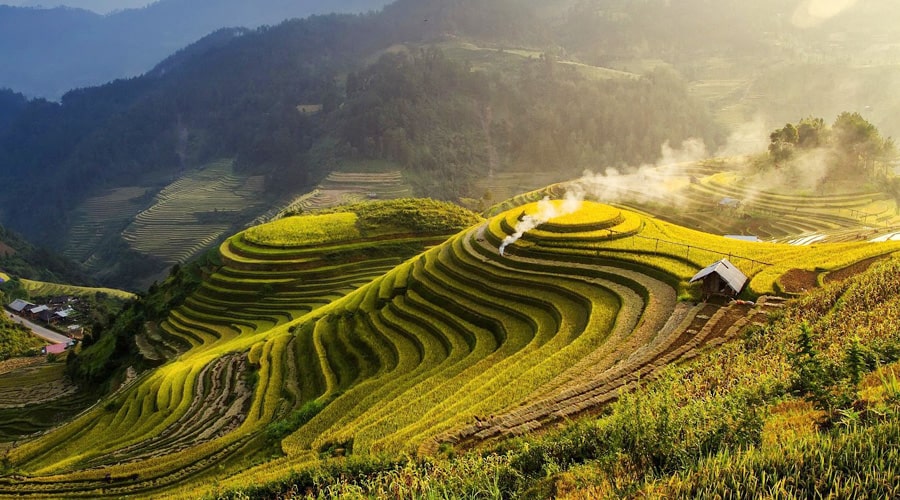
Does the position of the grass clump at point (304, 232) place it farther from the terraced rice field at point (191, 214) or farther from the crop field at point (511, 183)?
the terraced rice field at point (191, 214)

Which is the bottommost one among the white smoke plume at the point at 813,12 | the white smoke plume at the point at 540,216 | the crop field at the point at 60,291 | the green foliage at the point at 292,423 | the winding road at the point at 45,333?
the winding road at the point at 45,333

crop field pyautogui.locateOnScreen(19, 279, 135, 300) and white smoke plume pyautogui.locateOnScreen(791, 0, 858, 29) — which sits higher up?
white smoke plume pyautogui.locateOnScreen(791, 0, 858, 29)

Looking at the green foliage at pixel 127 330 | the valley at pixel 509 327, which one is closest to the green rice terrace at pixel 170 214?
the valley at pixel 509 327

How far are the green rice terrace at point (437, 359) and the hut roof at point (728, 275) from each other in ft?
1.64

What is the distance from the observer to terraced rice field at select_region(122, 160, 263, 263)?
321 ft

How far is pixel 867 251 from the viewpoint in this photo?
17.7m

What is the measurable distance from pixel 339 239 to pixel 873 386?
3441 centimetres

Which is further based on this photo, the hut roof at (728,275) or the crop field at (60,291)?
the crop field at (60,291)

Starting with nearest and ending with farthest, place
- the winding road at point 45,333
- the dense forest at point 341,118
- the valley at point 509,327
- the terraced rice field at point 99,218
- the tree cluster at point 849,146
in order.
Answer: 1. the valley at point 509,327
2. the tree cluster at point 849,146
3. the winding road at point 45,333
4. the dense forest at point 341,118
5. the terraced rice field at point 99,218

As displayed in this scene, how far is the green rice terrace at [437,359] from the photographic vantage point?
38.5 ft

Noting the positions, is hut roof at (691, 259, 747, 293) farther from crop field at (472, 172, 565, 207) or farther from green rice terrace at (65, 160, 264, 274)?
green rice terrace at (65, 160, 264, 274)

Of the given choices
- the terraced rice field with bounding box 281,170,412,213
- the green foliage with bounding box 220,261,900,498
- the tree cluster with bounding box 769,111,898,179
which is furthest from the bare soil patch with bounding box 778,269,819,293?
the terraced rice field with bounding box 281,170,412,213

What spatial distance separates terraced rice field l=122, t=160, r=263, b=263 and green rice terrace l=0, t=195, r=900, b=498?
7314 centimetres

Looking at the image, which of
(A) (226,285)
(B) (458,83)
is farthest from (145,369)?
(B) (458,83)
